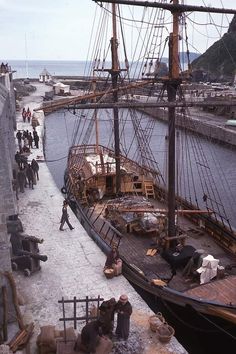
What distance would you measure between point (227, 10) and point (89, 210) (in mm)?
10113

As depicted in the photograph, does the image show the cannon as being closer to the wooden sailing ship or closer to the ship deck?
the wooden sailing ship

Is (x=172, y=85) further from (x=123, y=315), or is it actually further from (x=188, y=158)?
(x=188, y=158)

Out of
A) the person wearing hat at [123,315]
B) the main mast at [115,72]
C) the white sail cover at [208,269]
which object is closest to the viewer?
the person wearing hat at [123,315]

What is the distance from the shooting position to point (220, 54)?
351 feet

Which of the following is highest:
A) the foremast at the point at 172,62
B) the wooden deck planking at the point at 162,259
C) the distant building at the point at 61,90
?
the foremast at the point at 172,62

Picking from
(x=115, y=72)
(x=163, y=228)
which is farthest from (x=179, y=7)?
(x=163, y=228)

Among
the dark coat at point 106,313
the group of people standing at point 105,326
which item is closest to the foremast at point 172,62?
the group of people standing at point 105,326

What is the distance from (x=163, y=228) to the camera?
622 inches

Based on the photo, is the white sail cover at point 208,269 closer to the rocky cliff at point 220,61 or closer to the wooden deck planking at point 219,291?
the wooden deck planking at point 219,291

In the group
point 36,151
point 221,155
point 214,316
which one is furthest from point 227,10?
point 221,155

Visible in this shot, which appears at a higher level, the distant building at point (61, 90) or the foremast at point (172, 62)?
the foremast at point (172, 62)

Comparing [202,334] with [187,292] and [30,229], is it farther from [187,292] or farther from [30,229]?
[30,229]

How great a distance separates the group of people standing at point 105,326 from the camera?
9367 mm

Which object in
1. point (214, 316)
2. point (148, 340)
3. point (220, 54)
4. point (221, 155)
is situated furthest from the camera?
point (220, 54)
